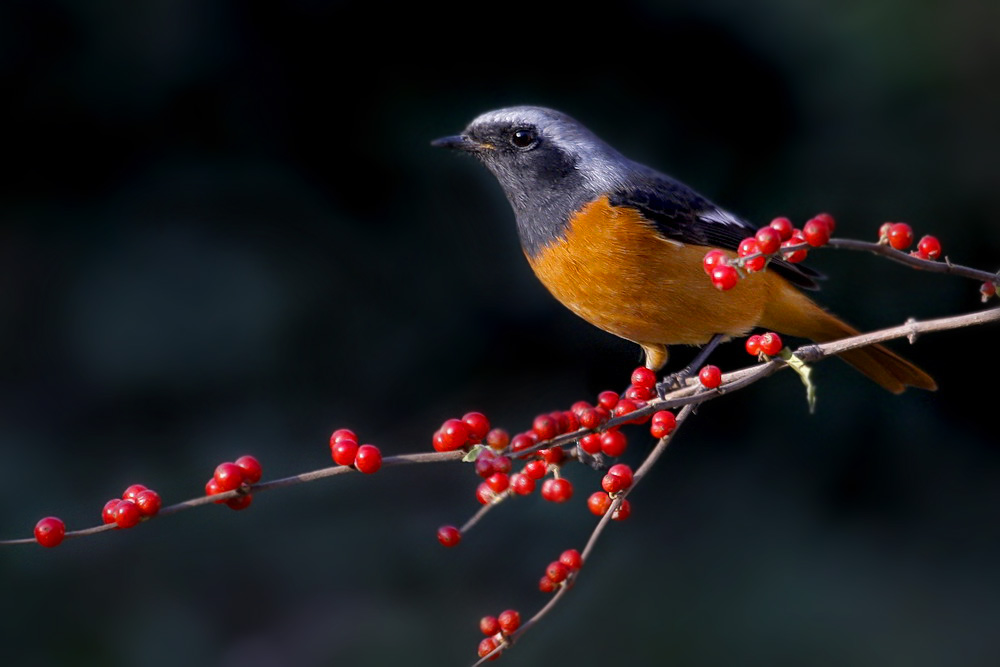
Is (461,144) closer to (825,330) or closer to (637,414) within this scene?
(825,330)

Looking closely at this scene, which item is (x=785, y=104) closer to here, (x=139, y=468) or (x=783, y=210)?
(x=783, y=210)

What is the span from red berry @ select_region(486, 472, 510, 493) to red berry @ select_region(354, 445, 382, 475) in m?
0.26

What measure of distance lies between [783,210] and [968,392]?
746mm

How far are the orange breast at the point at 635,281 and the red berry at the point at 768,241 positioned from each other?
0.79 metres

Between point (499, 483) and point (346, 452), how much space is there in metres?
0.29

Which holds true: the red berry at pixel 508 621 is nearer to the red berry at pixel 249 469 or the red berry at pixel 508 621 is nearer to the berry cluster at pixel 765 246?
the red berry at pixel 249 469

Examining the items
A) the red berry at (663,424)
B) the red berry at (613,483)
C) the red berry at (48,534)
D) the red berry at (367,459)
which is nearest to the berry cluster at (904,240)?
the red berry at (663,424)

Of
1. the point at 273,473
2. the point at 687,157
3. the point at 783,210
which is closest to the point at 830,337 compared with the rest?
the point at 783,210

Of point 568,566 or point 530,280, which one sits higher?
point 530,280

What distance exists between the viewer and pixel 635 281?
2055 millimetres

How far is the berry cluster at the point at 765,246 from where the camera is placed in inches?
46.7

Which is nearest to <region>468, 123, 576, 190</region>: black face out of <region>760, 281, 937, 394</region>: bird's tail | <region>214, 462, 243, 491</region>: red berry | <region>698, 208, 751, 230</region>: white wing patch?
<region>698, 208, 751, 230</region>: white wing patch

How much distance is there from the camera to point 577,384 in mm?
3092

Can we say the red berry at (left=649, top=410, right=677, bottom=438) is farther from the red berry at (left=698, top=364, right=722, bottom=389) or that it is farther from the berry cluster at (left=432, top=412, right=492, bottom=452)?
the berry cluster at (left=432, top=412, right=492, bottom=452)
